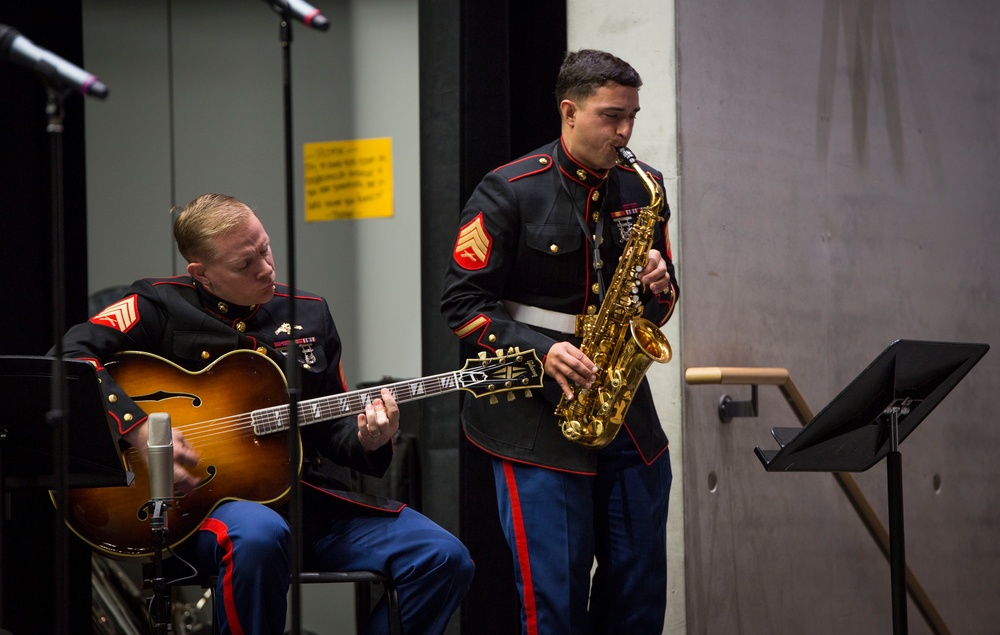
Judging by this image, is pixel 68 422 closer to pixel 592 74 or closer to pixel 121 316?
pixel 121 316

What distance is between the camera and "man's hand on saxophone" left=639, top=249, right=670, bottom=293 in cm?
258

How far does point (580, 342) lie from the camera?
2641mm

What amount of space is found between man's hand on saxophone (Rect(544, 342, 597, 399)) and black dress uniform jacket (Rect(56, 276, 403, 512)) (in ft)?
1.58

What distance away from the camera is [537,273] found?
262 cm

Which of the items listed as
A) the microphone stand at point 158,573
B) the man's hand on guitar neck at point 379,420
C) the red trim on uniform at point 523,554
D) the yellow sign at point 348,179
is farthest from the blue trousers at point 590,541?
the yellow sign at point 348,179

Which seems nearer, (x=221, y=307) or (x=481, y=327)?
(x=481, y=327)

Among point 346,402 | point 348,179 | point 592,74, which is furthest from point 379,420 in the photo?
point 348,179

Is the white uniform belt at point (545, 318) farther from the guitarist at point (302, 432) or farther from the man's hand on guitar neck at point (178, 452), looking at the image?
the man's hand on guitar neck at point (178, 452)

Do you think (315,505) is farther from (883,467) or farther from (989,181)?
(989,181)

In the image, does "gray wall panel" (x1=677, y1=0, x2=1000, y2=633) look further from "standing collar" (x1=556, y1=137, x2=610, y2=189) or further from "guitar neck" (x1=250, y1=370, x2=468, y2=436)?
"guitar neck" (x1=250, y1=370, x2=468, y2=436)

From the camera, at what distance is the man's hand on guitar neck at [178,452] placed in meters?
2.44

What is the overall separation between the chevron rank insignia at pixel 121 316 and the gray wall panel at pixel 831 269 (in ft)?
5.28

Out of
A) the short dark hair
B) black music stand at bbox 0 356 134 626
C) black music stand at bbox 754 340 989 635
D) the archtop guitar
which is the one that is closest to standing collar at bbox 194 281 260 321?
the archtop guitar

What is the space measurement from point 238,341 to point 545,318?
74 centimetres
